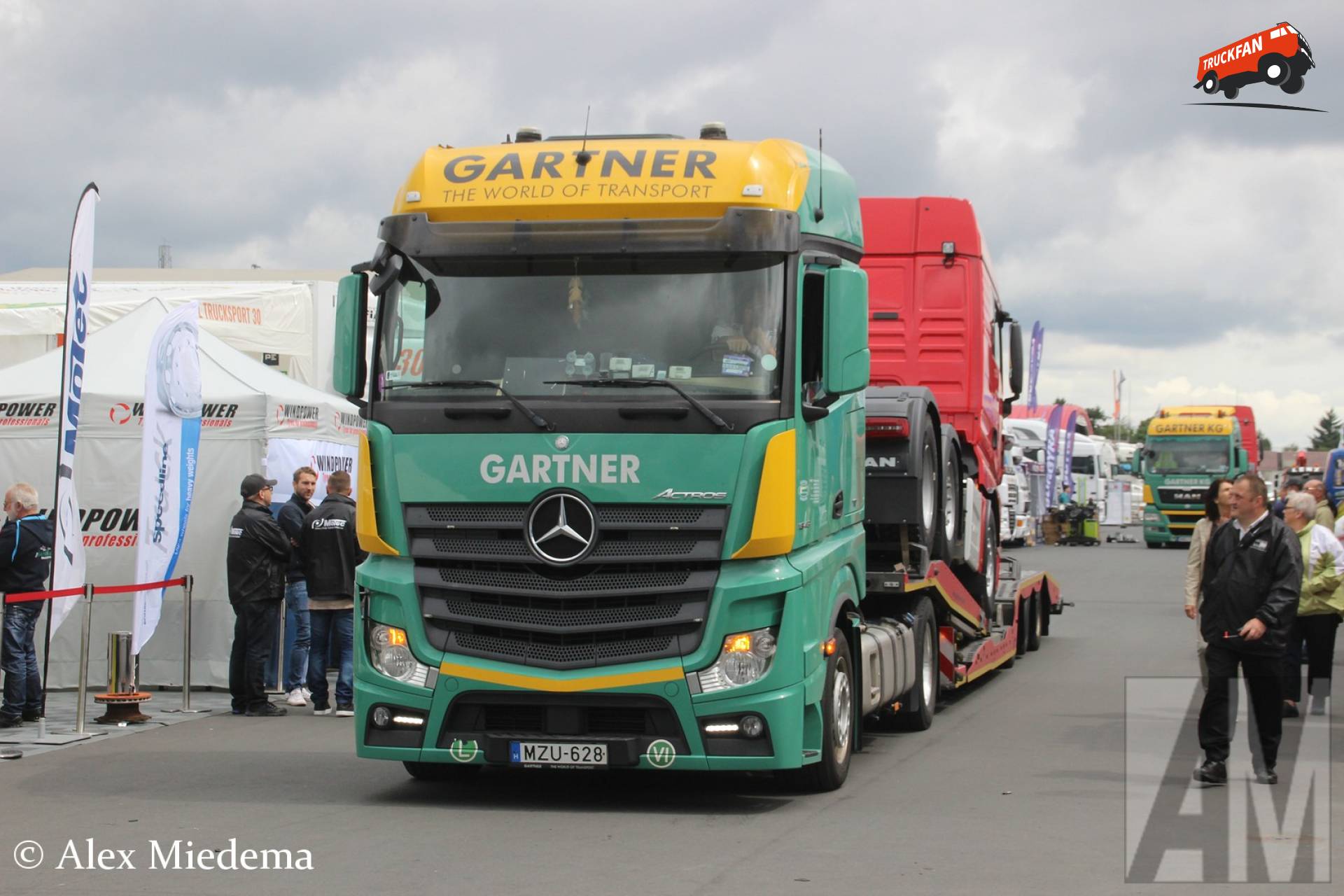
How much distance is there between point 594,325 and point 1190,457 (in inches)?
1593

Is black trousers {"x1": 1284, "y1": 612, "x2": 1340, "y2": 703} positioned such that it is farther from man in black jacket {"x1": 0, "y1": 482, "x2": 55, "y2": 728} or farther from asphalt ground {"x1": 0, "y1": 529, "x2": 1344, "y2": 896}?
man in black jacket {"x1": 0, "y1": 482, "x2": 55, "y2": 728}

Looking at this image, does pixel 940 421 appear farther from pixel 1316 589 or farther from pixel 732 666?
pixel 732 666

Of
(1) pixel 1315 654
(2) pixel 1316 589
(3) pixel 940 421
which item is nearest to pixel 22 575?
(3) pixel 940 421

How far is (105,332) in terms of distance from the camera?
16500mm

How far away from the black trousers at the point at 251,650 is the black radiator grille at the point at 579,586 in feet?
17.1

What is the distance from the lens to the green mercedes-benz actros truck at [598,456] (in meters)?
8.73

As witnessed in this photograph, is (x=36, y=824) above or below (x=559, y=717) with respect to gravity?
below

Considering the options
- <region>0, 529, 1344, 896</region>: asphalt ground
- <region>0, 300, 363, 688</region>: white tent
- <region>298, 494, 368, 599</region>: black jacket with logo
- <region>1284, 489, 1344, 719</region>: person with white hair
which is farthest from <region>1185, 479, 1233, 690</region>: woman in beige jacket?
<region>0, 300, 363, 688</region>: white tent

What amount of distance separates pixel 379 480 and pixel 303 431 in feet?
23.6

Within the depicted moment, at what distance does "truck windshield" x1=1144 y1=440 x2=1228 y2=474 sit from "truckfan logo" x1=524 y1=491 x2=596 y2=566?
4028cm

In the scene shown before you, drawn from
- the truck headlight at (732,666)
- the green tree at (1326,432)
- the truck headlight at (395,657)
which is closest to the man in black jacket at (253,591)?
the truck headlight at (395,657)

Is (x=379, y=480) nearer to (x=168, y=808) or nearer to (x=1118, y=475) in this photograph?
(x=168, y=808)

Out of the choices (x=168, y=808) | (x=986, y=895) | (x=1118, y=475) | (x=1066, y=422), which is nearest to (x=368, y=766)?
(x=168, y=808)

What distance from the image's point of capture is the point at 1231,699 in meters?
10.0
